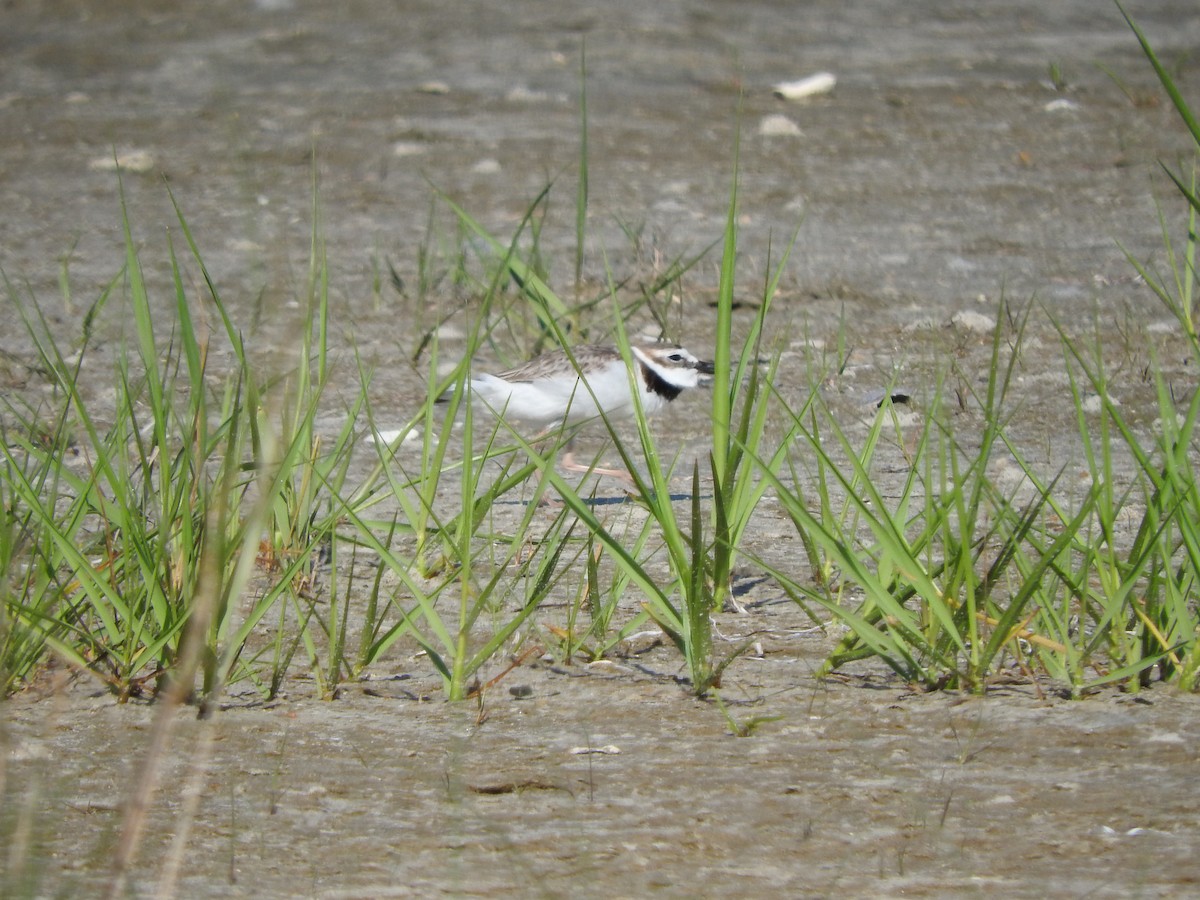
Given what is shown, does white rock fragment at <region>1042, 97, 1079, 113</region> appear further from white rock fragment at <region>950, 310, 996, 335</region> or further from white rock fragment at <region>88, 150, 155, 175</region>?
white rock fragment at <region>88, 150, 155, 175</region>

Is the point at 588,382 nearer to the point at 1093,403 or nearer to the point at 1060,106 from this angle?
the point at 1093,403

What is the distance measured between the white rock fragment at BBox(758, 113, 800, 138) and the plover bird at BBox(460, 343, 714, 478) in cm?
283

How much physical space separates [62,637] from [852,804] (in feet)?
4.41

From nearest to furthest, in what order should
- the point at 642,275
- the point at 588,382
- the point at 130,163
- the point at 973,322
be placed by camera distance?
the point at 588,382 → the point at 973,322 → the point at 642,275 → the point at 130,163

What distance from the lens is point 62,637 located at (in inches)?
96.4

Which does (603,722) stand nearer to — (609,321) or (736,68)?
(609,321)

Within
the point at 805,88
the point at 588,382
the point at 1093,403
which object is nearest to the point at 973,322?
the point at 1093,403

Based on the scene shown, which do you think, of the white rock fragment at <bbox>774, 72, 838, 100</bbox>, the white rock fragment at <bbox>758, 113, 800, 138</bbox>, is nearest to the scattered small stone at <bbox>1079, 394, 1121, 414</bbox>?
the white rock fragment at <bbox>758, 113, 800, 138</bbox>

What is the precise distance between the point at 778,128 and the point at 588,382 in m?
3.36

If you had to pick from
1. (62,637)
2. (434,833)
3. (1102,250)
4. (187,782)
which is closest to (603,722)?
(434,833)

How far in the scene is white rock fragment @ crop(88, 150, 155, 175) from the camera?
6645 mm

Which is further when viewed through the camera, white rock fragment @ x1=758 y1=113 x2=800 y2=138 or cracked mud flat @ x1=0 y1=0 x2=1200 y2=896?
white rock fragment @ x1=758 y1=113 x2=800 y2=138

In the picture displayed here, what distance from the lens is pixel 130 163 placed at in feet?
21.8

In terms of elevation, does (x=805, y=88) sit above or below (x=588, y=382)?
above
